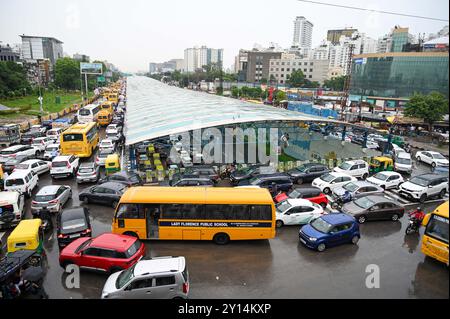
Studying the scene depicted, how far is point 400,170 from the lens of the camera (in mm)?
22609

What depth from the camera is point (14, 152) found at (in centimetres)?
2327

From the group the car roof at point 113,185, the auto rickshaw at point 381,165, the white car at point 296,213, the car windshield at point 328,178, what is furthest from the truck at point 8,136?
the auto rickshaw at point 381,165

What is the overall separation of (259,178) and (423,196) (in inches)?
346

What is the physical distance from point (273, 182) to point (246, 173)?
8.44ft

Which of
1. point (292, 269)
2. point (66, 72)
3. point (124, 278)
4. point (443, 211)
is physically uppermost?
point (66, 72)

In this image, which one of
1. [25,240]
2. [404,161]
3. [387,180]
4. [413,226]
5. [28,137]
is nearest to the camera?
[25,240]

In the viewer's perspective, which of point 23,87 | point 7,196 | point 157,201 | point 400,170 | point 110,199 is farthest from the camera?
point 23,87

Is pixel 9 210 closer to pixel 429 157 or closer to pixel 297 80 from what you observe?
pixel 429 157

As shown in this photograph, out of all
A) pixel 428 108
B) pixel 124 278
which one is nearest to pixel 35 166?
pixel 124 278

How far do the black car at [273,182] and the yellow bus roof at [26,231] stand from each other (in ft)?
35.2

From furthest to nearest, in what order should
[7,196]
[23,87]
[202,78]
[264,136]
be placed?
[202,78] → [23,87] → [264,136] → [7,196]

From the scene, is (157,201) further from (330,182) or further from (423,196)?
(423,196)

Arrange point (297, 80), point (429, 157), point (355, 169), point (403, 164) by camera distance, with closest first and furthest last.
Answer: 1. point (355, 169)
2. point (403, 164)
3. point (429, 157)
4. point (297, 80)
